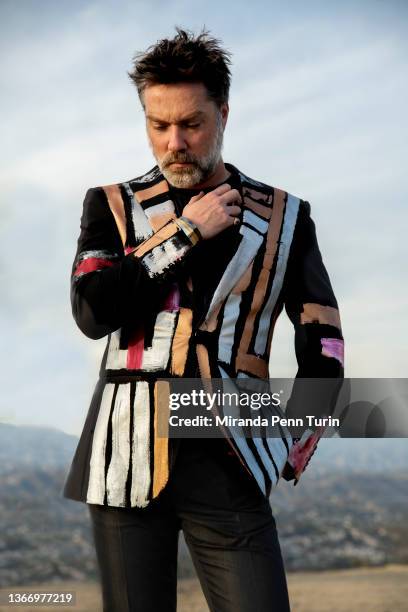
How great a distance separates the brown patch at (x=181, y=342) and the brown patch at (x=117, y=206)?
1.02ft

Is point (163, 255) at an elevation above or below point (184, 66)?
below

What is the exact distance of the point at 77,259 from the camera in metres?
2.57

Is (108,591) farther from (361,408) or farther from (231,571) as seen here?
(361,408)

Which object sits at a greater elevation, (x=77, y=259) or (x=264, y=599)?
(x=77, y=259)

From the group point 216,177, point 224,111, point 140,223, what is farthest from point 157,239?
point 224,111

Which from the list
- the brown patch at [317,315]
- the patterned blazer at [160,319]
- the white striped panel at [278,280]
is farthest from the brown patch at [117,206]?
the brown patch at [317,315]

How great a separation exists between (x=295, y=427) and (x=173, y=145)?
35.1 inches

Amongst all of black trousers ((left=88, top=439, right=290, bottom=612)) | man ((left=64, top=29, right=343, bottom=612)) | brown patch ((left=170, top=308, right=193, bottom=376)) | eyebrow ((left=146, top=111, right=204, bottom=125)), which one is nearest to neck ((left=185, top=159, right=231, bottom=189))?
man ((left=64, top=29, right=343, bottom=612))

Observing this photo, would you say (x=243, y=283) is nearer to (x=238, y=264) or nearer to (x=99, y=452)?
(x=238, y=264)

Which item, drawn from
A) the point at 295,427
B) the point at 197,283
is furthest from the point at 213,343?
the point at 295,427

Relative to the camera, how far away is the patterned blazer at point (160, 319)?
7.93ft

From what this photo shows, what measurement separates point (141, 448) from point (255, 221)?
78cm

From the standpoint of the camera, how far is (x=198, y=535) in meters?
2.38

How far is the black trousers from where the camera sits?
2.35 m
